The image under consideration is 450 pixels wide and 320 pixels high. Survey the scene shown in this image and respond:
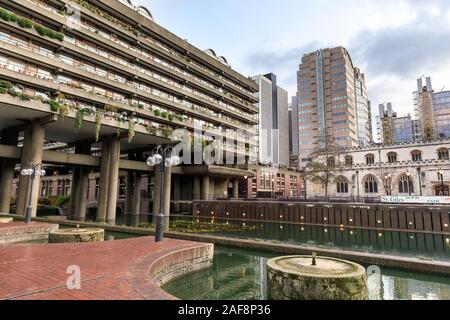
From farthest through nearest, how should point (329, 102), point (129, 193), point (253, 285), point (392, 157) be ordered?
point (329, 102) → point (392, 157) → point (129, 193) → point (253, 285)

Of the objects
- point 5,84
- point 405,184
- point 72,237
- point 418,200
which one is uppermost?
point 5,84

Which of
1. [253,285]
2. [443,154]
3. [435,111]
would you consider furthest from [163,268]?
[435,111]

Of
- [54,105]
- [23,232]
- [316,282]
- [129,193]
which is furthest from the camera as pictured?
[129,193]

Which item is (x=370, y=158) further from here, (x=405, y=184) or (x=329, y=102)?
(x=329, y=102)

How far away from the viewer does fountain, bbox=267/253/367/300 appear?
6465mm

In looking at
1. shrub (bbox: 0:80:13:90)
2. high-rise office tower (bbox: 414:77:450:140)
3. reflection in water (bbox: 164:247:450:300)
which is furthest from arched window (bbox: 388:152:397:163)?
high-rise office tower (bbox: 414:77:450:140)

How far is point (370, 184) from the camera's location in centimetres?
4988

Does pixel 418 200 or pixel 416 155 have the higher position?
pixel 416 155

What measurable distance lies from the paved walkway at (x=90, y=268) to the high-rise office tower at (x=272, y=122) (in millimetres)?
112818

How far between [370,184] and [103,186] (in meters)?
44.2

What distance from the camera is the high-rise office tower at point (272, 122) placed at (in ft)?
415

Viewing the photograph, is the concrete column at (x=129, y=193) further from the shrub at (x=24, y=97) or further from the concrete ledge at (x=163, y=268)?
the concrete ledge at (x=163, y=268)
